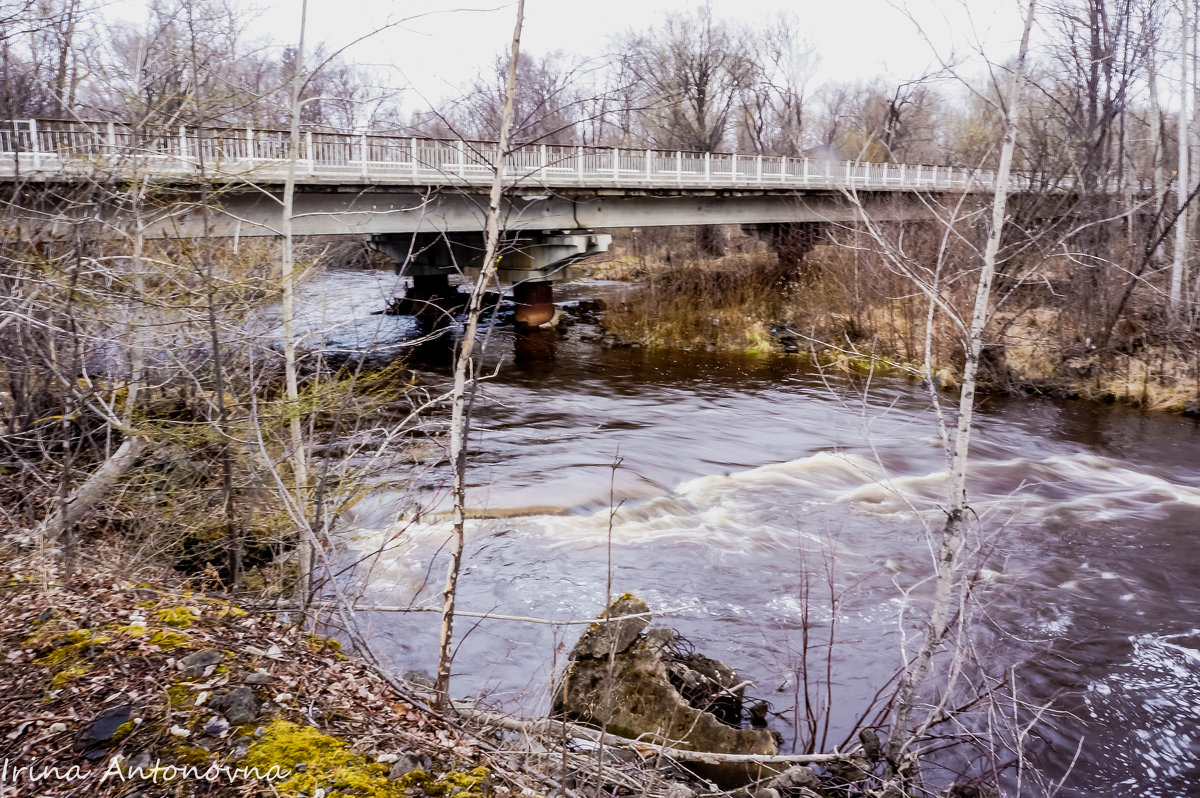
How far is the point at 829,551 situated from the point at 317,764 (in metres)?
7.66

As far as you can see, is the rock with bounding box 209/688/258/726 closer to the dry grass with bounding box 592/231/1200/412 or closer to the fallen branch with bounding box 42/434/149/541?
the fallen branch with bounding box 42/434/149/541

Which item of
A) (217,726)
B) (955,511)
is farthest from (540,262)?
(217,726)

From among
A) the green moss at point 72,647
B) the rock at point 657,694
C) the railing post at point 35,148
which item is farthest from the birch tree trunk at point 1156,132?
the railing post at point 35,148

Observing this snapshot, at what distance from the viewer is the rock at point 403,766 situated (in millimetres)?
3314

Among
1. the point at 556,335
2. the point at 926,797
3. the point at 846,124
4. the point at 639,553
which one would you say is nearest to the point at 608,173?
the point at 556,335

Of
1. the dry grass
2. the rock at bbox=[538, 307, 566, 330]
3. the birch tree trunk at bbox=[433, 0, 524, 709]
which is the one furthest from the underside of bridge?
the birch tree trunk at bbox=[433, 0, 524, 709]

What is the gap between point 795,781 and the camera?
468 centimetres

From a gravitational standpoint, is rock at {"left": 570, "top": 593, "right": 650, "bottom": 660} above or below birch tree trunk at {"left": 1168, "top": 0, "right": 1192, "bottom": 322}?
below

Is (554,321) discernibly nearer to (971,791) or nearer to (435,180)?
(435,180)

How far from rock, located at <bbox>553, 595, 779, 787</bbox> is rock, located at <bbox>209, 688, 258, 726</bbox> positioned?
2044 mm

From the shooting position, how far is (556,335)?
2461cm

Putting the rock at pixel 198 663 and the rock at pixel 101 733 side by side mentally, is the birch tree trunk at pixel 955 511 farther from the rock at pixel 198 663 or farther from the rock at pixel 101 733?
the rock at pixel 101 733

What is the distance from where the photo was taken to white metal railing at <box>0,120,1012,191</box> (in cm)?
768

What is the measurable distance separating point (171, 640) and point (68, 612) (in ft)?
2.39
